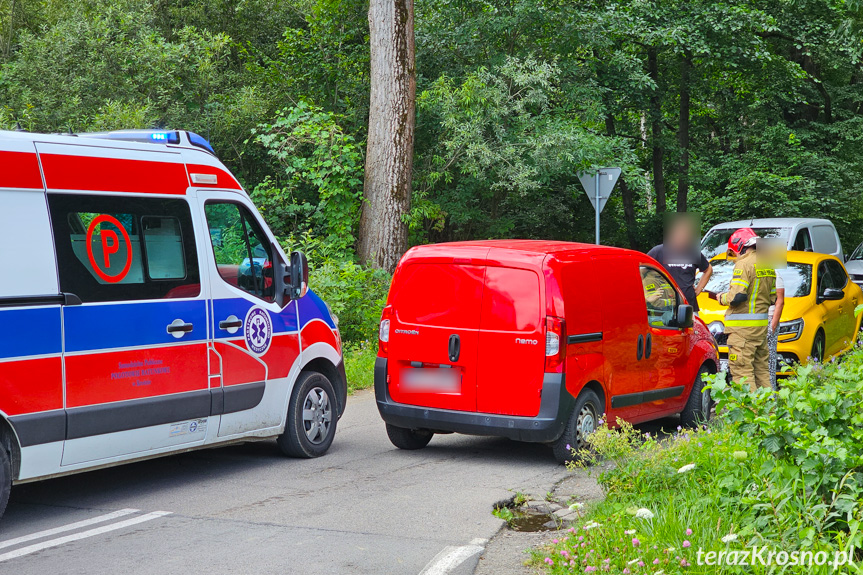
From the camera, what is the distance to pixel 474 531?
5566 millimetres

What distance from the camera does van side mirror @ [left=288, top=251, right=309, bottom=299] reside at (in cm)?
745

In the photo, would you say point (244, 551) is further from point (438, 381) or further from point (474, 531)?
point (438, 381)

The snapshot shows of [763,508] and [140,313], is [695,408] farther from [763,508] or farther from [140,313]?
[140,313]

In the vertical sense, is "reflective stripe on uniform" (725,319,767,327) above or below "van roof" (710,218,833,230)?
below

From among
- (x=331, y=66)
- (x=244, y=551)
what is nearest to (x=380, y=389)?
(x=244, y=551)

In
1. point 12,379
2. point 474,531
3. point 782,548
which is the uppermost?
point 12,379

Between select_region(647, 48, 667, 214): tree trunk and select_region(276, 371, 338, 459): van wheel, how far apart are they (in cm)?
1927

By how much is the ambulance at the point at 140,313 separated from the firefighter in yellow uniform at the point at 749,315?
416cm

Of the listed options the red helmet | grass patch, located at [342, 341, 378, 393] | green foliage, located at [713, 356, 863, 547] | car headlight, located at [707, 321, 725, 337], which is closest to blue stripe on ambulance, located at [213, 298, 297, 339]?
green foliage, located at [713, 356, 863, 547]

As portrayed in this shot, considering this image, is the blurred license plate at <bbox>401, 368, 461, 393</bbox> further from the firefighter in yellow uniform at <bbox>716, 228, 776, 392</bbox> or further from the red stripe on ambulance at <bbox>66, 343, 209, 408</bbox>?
the firefighter in yellow uniform at <bbox>716, 228, 776, 392</bbox>

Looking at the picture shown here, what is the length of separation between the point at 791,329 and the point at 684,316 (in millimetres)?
3451

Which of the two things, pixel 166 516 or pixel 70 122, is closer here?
pixel 166 516

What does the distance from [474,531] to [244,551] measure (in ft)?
4.56

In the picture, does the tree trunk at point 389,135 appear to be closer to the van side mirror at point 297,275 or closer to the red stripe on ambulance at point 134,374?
the van side mirror at point 297,275
